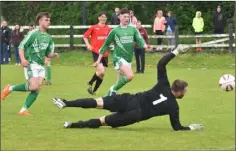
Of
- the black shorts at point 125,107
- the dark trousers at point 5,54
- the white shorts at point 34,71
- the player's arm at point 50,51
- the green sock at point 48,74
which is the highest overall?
the player's arm at point 50,51

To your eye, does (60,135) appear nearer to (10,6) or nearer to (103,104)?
(103,104)

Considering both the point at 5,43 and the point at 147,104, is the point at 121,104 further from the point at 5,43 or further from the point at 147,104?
the point at 5,43

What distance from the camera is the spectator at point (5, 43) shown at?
3600cm

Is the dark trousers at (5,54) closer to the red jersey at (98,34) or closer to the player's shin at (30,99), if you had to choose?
the red jersey at (98,34)

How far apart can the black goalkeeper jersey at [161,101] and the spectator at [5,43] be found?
24.2 m

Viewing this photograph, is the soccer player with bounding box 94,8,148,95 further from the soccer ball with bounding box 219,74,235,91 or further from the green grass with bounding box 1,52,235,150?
the soccer ball with bounding box 219,74,235,91

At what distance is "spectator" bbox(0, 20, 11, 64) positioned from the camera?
36.0 m

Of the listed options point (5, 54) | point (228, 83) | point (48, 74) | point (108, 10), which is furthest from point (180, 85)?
point (108, 10)

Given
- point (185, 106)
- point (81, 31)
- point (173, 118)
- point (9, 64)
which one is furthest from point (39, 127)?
point (81, 31)

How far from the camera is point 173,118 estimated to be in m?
12.4

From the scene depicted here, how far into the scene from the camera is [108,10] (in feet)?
142

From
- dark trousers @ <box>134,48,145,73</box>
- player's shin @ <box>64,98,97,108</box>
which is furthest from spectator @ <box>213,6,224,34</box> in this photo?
player's shin @ <box>64,98,97,108</box>

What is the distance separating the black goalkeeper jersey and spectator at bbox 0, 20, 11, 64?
79.5ft

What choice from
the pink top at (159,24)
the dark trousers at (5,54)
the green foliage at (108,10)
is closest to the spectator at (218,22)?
the pink top at (159,24)
